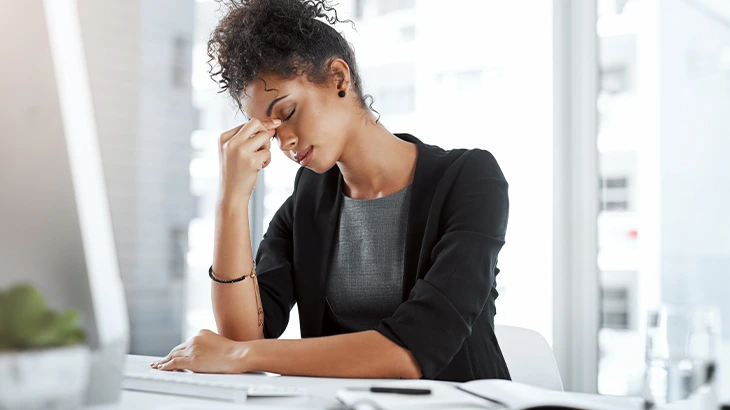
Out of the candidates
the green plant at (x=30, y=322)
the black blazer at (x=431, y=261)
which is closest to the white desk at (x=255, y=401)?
the green plant at (x=30, y=322)

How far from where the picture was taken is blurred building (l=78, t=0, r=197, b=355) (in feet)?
8.36

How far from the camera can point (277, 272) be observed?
4.71ft

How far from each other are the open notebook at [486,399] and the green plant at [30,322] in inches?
9.7

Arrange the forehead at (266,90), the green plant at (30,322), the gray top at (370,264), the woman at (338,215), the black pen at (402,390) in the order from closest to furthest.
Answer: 1. the green plant at (30,322)
2. the black pen at (402,390)
3. the woman at (338,215)
4. the forehead at (266,90)
5. the gray top at (370,264)

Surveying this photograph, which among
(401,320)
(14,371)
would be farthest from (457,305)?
(14,371)

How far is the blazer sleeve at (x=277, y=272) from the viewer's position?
4.58 ft

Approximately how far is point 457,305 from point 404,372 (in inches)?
6.1

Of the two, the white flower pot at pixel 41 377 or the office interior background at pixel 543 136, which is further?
the office interior background at pixel 543 136

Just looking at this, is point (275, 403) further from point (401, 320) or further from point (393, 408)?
point (401, 320)

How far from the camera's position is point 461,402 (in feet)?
2.07

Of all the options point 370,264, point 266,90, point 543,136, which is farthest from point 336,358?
point 543,136

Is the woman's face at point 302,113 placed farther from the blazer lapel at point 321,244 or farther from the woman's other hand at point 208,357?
the woman's other hand at point 208,357

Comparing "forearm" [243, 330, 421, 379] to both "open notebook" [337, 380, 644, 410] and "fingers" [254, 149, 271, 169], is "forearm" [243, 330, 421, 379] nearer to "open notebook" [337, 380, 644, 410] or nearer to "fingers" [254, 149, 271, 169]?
"open notebook" [337, 380, 644, 410]

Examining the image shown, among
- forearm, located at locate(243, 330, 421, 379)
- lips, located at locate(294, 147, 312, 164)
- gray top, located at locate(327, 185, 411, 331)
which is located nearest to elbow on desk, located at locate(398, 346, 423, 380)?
forearm, located at locate(243, 330, 421, 379)
